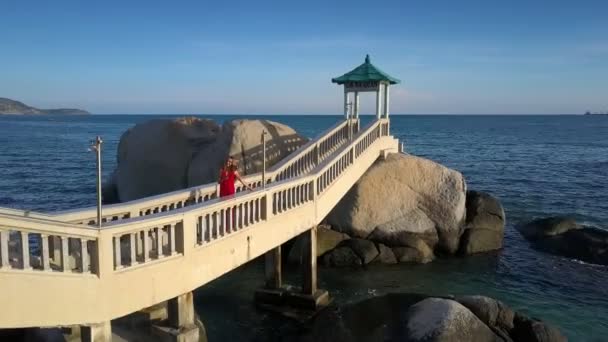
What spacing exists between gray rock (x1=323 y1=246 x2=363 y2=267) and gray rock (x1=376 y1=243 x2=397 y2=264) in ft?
3.08

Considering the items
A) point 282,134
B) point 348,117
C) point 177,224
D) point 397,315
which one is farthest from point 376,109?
point 177,224

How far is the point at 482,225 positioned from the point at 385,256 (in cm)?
543

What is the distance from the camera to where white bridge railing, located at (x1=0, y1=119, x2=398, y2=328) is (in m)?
6.66

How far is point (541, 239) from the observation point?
909 inches

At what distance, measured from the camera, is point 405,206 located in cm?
2111

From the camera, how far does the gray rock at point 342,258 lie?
1917 cm

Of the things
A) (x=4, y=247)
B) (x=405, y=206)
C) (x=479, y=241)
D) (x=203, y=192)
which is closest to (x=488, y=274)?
(x=479, y=241)

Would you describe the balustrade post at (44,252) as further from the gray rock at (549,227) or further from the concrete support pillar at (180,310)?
the gray rock at (549,227)

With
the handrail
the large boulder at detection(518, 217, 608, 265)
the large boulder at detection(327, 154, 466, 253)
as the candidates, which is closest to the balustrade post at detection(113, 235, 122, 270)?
the handrail

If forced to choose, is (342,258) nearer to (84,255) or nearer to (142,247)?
(142,247)

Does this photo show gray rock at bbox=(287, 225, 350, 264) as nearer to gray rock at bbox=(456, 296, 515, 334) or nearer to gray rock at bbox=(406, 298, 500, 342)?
gray rock at bbox=(456, 296, 515, 334)

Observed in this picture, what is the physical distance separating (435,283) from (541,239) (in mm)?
8045

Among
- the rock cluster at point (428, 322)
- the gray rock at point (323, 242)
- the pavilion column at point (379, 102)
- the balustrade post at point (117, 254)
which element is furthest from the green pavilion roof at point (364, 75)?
the balustrade post at point (117, 254)

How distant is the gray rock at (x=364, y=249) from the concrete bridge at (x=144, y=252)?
5.07m
